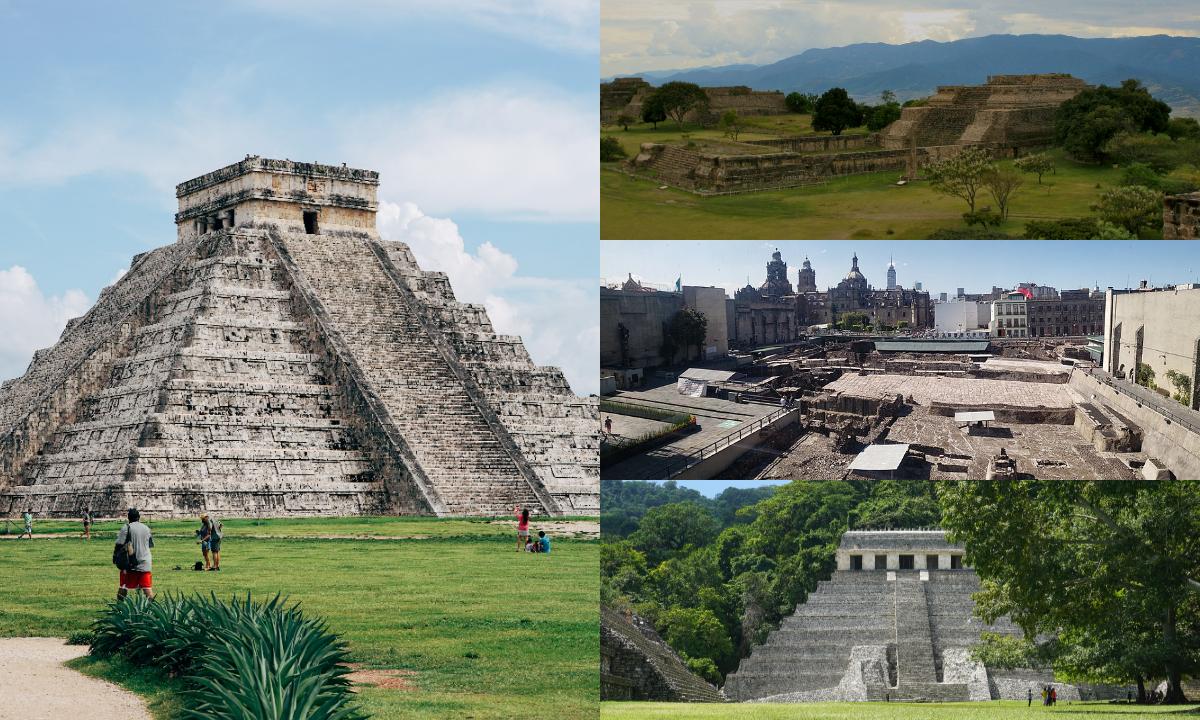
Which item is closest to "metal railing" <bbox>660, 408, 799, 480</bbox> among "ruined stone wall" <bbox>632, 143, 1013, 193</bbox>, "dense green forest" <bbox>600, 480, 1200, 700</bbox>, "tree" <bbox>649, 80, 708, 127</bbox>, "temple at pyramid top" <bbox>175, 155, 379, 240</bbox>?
"dense green forest" <bbox>600, 480, 1200, 700</bbox>

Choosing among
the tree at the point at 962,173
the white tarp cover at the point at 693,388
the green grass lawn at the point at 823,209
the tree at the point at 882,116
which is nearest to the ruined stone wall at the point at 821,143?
the tree at the point at 882,116

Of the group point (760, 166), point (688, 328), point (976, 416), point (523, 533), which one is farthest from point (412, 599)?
point (976, 416)

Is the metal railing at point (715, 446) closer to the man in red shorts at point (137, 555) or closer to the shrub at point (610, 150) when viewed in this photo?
the shrub at point (610, 150)

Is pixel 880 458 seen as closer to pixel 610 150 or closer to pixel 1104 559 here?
pixel 610 150

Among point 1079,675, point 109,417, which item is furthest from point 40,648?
point 109,417

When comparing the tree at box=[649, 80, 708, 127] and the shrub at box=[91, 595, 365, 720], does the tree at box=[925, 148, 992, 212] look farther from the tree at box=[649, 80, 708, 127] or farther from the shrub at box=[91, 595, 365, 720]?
the shrub at box=[91, 595, 365, 720]

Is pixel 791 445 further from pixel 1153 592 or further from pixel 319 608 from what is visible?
pixel 319 608
